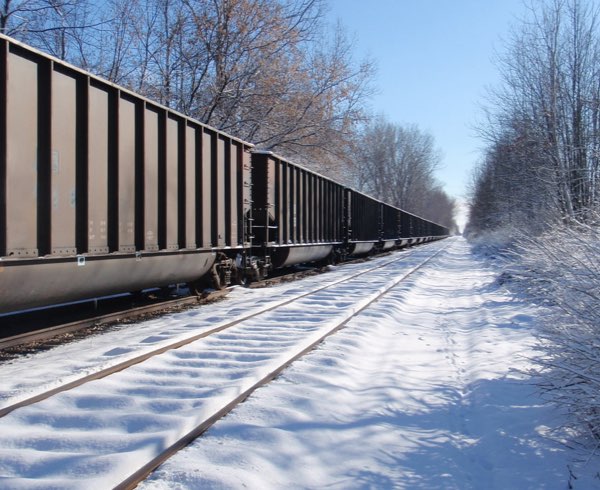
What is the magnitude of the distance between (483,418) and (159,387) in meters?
2.75

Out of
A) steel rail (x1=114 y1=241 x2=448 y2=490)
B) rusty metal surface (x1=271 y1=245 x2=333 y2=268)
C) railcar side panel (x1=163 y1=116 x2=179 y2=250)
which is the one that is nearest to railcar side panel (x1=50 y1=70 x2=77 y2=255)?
railcar side panel (x1=163 y1=116 x2=179 y2=250)

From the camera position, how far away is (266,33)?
21.8m

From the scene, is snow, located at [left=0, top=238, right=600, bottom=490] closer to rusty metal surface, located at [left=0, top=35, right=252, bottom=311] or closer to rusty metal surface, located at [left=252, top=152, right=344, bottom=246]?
rusty metal surface, located at [left=0, top=35, right=252, bottom=311]

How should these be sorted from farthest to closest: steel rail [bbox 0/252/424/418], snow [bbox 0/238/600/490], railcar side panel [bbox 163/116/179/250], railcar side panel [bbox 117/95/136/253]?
railcar side panel [bbox 163/116/179/250] → railcar side panel [bbox 117/95/136/253] → steel rail [bbox 0/252/424/418] → snow [bbox 0/238/600/490]

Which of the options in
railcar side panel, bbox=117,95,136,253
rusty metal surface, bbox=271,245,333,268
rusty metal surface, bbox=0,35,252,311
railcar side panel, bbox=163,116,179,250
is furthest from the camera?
rusty metal surface, bbox=271,245,333,268

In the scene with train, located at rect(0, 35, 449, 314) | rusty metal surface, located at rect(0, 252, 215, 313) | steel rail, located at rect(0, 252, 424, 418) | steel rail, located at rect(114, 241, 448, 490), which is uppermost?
train, located at rect(0, 35, 449, 314)

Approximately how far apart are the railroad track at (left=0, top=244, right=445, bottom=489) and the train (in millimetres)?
1833

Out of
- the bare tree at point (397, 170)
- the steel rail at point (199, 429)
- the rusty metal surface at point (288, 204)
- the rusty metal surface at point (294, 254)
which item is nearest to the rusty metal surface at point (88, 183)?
the steel rail at point (199, 429)

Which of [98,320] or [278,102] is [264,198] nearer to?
[98,320]

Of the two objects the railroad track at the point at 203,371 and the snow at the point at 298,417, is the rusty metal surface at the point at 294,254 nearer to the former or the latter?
the railroad track at the point at 203,371

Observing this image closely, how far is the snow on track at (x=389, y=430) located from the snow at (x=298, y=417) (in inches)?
0.5

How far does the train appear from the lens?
6395 millimetres

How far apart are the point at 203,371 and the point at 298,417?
1.54 m

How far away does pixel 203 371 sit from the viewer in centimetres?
552
